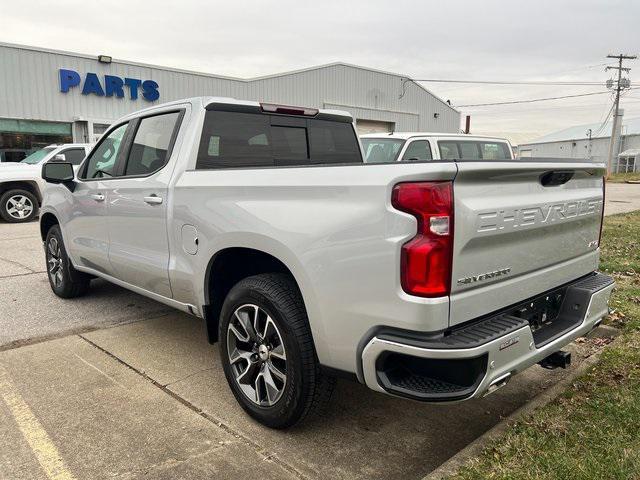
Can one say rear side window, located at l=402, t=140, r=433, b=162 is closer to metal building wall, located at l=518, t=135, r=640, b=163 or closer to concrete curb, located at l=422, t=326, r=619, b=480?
concrete curb, located at l=422, t=326, r=619, b=480

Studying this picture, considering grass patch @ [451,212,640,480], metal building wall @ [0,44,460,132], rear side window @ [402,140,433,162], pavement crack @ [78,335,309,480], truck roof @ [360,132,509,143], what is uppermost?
metal building wall @ [0,44,460,132]

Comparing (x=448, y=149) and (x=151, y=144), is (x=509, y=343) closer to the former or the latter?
(x=151, y=144)

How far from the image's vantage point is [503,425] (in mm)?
2926

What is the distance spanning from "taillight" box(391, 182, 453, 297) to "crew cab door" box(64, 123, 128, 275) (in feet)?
9.91

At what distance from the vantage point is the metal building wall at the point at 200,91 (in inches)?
725

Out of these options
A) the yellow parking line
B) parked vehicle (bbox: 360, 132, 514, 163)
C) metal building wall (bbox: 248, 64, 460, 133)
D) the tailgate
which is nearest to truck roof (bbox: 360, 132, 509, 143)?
parked vehicle (bbox: 360, 132, 514, 163)

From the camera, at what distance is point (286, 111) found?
4043 mm

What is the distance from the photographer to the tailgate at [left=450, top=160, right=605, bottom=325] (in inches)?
88.8

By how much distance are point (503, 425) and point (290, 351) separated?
126 centimetres

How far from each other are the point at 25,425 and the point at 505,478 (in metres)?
2.60

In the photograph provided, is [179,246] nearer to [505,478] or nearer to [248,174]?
[248,174]

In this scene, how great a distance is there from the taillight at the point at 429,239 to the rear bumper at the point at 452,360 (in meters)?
0.23

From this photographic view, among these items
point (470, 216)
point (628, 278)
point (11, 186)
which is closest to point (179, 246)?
point (470, 216)

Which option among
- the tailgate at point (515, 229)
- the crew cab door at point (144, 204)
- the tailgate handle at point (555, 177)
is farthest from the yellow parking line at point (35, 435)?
the tailgate handle at point (555, 177)
